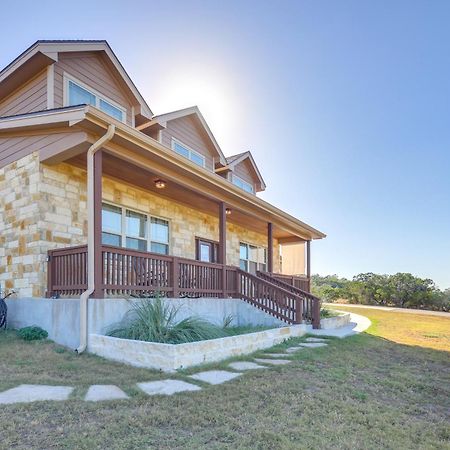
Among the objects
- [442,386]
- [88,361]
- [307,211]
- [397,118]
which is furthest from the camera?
[307,211]

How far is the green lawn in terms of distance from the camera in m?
3.01

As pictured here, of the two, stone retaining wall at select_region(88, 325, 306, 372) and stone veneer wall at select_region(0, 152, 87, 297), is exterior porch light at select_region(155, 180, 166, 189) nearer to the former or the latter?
stone veneer wall at select_region(0, 152, 87, 297)

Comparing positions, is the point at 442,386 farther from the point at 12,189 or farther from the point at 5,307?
the point at 12,189

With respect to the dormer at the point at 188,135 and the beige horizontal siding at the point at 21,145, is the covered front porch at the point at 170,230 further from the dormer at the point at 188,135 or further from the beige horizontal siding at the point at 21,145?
the dormer at the point at 188,135

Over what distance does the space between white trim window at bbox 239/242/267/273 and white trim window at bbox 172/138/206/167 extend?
3.74 metres

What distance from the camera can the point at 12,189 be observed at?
7707mm

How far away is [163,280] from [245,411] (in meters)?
4.43

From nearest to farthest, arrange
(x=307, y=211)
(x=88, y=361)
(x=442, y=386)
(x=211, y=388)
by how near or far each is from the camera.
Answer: (x=211, y=388)
(x=442, y=386)
(x=88, y=361)
(x=307, y=211)

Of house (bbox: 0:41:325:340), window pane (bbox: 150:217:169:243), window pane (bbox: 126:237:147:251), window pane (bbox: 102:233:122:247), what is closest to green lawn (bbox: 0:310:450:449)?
house (bbox: 0:41:325:340)

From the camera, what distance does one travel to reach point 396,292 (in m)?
22.3

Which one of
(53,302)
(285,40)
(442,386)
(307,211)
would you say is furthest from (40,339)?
(307,211)

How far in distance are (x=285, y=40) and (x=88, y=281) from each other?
9.23 m

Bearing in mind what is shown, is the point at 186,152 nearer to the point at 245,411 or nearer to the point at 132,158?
the point at 132,158

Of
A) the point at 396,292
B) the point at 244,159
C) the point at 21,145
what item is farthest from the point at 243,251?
the point at 396,292
